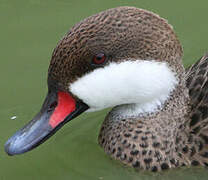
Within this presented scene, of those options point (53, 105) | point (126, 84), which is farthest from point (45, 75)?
point (126, 84)

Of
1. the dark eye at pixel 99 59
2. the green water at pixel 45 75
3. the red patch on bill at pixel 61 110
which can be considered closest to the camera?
the dark eye at pixel 99 59

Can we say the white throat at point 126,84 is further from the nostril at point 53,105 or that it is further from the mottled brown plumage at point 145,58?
the nostril at point 53,105

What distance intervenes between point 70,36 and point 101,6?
2.59m

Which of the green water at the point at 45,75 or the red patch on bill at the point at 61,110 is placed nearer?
the red patch on bill at the point at 61,110

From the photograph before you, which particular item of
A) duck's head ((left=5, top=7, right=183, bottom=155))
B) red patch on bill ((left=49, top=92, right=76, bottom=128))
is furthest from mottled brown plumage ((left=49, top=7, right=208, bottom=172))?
red patch on bill ((left=49, top=92, right=76, bottom=128))

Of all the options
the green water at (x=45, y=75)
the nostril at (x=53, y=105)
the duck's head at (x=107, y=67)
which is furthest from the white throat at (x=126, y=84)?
the green water at (x=45, y=75)

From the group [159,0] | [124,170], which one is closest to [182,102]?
[124,170]

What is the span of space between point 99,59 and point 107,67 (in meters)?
0.08

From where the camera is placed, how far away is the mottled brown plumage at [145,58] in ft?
12.7

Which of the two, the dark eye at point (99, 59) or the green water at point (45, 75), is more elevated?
the dark eye at point (99, 59)

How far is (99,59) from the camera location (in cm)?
388

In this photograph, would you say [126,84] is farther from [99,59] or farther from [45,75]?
[45,75]

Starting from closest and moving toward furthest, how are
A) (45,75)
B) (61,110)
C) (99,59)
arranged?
(99,59) < (61,110) < (45,75)

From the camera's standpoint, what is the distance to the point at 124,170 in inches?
177
